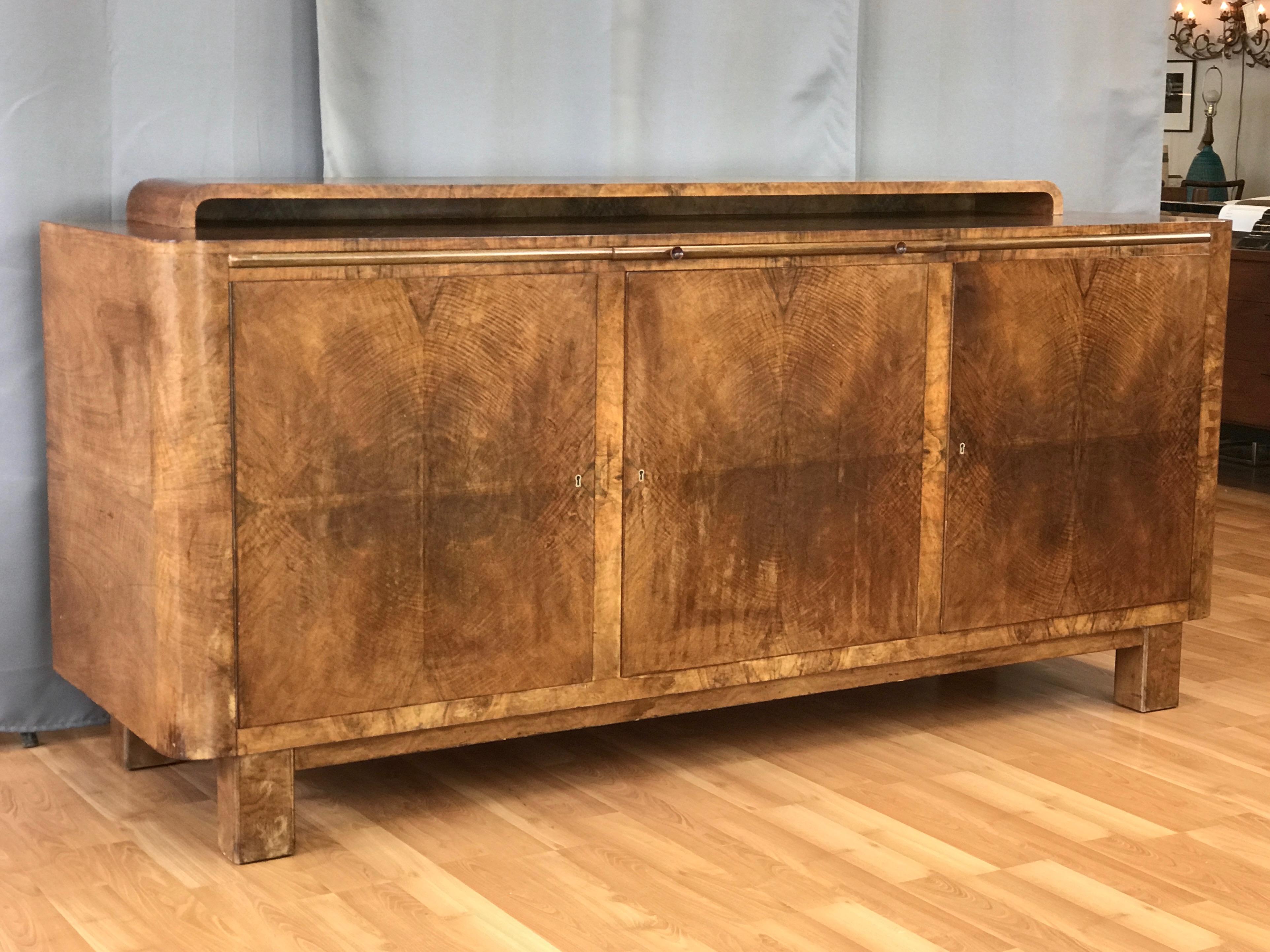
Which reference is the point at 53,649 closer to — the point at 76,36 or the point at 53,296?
the point at 53,296

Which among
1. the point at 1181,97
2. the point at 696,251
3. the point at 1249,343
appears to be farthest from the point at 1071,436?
the point at 1181,97

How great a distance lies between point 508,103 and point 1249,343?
2.82 meters

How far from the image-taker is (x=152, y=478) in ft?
6.59

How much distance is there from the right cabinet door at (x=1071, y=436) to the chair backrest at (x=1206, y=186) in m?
4.99

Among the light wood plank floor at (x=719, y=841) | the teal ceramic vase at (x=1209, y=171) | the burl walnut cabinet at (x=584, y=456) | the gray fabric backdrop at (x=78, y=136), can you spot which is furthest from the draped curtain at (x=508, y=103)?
the teal ceramic vase at (x=1209, y=171)

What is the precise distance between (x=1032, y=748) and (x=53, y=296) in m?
1.67

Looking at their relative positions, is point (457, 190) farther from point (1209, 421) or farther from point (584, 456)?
point (1209, 421)

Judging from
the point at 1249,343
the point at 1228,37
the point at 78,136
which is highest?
the point at 1228,37

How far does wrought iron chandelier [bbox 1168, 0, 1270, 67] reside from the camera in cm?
812

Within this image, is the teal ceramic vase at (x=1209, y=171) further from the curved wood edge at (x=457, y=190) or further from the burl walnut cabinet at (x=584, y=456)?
the curved wood edge at (x=457, y=190)

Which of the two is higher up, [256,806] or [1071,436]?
[1071,436]

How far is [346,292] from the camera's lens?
204 cm

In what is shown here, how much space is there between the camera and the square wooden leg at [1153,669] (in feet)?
9.15

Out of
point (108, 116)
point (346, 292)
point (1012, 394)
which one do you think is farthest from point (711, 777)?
point (108, 116)
